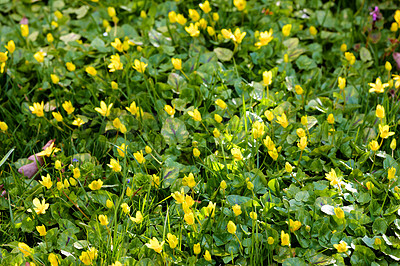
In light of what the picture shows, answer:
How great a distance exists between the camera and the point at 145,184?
2.11m

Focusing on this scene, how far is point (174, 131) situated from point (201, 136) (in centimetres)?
14

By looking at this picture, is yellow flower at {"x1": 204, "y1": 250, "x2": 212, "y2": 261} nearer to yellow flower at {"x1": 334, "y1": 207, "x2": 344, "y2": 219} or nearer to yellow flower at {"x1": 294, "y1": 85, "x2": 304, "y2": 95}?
yellow flower at {"x1": 334, "y1": 207, "x2": 344, "y2": 219}

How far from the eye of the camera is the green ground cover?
1886 millimetres

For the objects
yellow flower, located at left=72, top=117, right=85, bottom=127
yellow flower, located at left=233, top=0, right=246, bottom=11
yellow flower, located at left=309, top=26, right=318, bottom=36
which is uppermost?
yellow flower, located at left=233, top=0, right=246, bottom=11

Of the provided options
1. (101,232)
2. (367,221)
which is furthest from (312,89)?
(101,232)

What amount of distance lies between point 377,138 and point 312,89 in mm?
546

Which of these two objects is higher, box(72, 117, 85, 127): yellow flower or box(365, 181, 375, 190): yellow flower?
box(72, 117, 85, 127): yellow flower

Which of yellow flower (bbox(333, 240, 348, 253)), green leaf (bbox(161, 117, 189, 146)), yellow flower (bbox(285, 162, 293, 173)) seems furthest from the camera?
green leaf (bbox(161, 117, 189, 146))

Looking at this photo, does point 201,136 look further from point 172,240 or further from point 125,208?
point 172,240

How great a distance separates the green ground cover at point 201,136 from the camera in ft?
6.19

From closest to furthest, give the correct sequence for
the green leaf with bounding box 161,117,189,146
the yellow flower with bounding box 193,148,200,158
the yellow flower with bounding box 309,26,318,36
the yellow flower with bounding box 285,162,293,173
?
the yellow flower with bounding box 285,162,293,173, the yellow flower with bounding box 193,148,200,158, the green leaf with bounding box 161,117,189,146, the yellow flower with bounding box 309,26,318,36

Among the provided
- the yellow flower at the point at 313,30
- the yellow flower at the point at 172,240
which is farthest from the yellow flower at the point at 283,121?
the yellow flower at the point at 313,30

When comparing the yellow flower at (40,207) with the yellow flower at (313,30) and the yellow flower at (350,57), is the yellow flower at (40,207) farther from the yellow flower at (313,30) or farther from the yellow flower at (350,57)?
the yellow flower at (313,30)

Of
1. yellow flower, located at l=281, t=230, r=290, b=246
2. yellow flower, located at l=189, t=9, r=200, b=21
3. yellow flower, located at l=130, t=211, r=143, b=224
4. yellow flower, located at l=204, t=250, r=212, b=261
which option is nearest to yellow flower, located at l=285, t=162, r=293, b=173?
yellow flower, located at l=281, t=230, r=290, b=246
